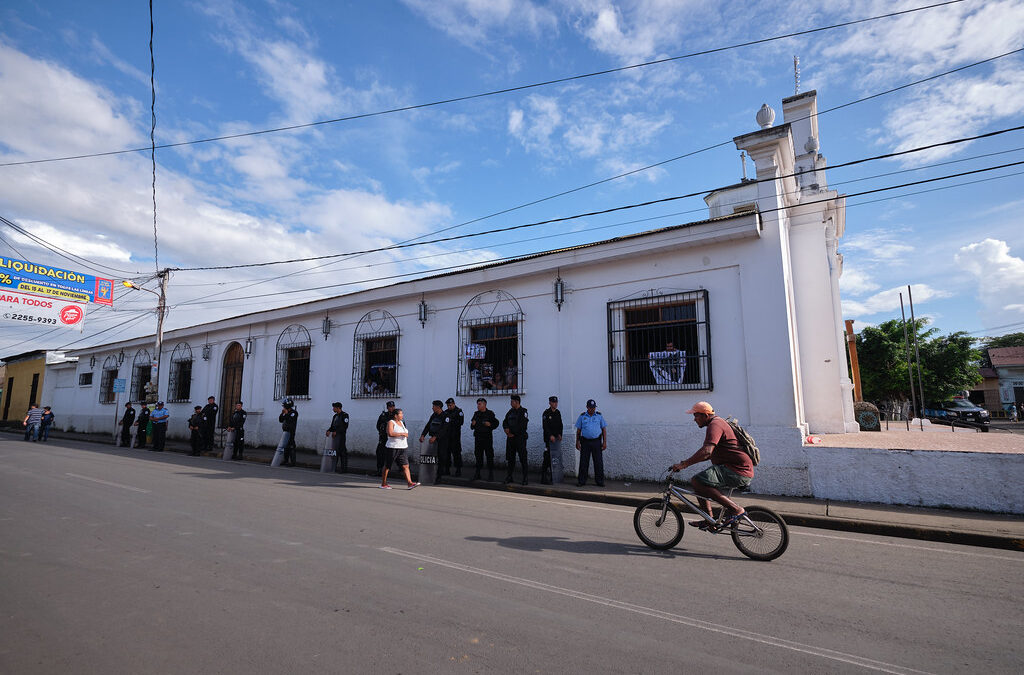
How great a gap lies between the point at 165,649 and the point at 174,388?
2346 cm

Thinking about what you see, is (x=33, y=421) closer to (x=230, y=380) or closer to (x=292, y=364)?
(x=230, y=380)

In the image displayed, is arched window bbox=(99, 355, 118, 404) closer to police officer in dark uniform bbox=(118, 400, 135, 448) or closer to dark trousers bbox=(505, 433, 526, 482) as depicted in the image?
police officer in dark uniform bbox=(118, 400, 135, 448)

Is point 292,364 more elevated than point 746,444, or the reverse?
point 292,364

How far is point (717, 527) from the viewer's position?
582cm

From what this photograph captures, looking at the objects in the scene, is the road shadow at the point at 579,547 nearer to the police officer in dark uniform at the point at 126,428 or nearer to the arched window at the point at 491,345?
the arched window at the point at 491,345

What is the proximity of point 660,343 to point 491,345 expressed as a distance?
14.4 ft

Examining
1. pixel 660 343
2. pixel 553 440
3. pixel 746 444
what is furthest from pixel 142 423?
pixel 746 444

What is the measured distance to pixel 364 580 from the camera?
4578 millimetres

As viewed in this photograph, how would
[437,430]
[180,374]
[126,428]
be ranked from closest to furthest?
[437,430], [126,428], [180,374]

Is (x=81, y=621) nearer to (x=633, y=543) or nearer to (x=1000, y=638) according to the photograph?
(x=633, y=543)

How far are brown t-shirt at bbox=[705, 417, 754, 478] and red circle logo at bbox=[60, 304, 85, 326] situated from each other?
2188 cm

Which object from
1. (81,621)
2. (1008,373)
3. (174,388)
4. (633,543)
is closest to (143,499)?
(81,621)

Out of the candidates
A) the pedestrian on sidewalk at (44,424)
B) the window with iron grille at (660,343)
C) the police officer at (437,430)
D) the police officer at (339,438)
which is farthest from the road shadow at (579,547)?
the pedestrian on sidewalk at (44,424)

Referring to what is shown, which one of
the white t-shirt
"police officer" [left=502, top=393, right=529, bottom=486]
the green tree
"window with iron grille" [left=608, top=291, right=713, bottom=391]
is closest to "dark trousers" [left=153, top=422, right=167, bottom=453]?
the white t-shirt
